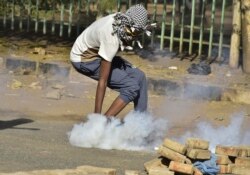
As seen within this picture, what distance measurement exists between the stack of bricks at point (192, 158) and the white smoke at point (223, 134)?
85 cm

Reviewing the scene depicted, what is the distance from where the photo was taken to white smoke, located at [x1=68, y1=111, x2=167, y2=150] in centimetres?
801

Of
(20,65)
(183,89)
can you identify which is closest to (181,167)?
(183,89)

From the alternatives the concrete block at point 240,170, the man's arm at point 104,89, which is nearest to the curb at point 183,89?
the man's arm at point 104,89

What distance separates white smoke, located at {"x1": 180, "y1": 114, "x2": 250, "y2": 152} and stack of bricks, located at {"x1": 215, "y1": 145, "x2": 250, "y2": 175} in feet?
2.72

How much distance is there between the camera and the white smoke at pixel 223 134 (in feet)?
28.2

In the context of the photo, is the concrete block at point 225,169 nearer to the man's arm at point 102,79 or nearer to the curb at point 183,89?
the man's arm at point 102,79

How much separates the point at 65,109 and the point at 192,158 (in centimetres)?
440

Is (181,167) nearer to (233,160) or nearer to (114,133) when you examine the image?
(233,160)

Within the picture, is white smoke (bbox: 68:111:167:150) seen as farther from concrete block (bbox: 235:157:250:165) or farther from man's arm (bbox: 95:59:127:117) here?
concrete block (bbox: 235:157:250:165)

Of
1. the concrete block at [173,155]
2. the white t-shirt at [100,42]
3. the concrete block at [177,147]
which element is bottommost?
the concrete block at [173,155]

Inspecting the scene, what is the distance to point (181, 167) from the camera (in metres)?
6.53

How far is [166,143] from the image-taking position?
22.7 feet

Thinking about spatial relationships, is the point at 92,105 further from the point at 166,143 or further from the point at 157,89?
the point at 166,143

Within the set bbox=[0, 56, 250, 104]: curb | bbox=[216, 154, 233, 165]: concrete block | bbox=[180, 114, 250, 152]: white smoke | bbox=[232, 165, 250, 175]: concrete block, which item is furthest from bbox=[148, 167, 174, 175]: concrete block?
bbox=[0, 56, 250, 104]: curb
